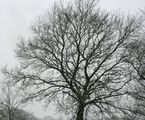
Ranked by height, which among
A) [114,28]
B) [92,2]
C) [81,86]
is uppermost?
[92,2]

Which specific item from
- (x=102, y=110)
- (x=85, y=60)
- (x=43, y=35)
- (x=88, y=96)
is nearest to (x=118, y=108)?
(x=102, y=110)

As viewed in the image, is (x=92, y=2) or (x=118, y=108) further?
(x=92, y=2)

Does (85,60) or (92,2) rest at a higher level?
(92,2)

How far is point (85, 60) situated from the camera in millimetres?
17625

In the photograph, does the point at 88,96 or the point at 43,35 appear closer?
the point at 88,96

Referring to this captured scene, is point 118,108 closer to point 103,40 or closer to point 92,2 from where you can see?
point 103,40

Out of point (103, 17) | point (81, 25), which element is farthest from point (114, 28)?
point (81, 25)

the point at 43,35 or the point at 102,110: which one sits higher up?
the point at 43,35

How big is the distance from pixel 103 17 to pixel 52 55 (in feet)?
16.8

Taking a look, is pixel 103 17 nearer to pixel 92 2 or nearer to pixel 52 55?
pixel 92 2

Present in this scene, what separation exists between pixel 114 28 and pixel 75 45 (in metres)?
3.40

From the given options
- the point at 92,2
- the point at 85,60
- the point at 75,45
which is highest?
the point at 92,2

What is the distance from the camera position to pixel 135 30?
54.2ft

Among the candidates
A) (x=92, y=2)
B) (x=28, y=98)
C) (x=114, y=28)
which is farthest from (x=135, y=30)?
(x=28, y=98)
